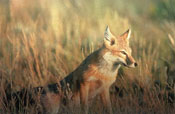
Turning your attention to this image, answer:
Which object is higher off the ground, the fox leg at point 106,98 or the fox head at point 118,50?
the fox head at point 118,50

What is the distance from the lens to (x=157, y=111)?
537 cm

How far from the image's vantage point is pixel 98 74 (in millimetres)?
5387

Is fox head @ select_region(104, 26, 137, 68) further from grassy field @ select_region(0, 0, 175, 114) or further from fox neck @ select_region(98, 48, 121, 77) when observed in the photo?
grassy field @ select_region(0, 0, 175, 114)

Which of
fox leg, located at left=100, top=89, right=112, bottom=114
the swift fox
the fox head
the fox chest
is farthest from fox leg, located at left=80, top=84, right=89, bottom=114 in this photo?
the fox head

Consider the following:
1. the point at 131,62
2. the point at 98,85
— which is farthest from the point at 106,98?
Answer: the point at 131,62

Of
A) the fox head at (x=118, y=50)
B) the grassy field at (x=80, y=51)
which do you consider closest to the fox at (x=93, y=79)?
the fox head at (x=118, y=50)

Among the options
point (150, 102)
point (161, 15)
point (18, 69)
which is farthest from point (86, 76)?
point (161, 15)

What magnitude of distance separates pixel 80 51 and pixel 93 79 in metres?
2.49

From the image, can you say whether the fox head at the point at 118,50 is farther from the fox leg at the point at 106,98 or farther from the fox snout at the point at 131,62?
the fox leg at the point at 106,98

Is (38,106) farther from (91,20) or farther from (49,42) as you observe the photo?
(91,20)

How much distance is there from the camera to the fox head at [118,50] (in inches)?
207

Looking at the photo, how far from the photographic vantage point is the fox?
525 cm

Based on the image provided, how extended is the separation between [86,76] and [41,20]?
240 inches

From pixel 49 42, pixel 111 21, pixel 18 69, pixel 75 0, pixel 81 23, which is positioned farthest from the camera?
pixel 75 0
